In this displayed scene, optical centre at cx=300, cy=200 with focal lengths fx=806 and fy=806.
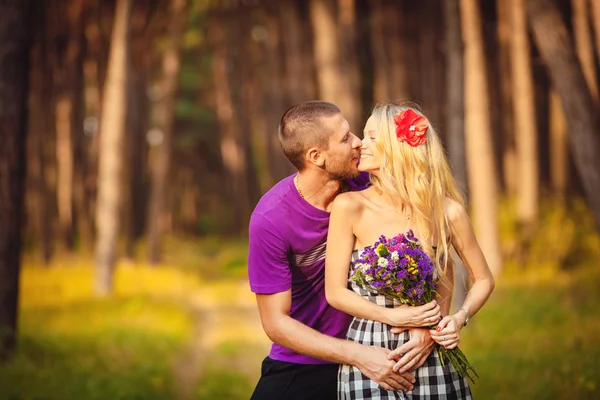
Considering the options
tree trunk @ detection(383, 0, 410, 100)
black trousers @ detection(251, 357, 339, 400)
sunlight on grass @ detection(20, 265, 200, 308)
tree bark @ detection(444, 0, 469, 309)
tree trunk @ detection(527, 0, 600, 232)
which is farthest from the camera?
tree trunk @ detection(383, 0, 410, 100)

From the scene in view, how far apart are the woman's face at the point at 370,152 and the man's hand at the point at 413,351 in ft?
2.74

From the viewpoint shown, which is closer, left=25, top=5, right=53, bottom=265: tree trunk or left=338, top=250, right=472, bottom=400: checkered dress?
left=338, top=250, right=472, bottom=400: checkered dress

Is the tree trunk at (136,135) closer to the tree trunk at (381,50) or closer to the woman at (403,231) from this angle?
the tree trunk at (381,50)

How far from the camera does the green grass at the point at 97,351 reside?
26.9 feet

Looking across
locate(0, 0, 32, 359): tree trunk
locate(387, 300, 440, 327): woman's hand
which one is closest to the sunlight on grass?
locate(0, 0, 32, 359): tree trunk

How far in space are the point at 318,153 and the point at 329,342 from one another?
3.32 ft

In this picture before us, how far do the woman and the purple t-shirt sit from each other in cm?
27

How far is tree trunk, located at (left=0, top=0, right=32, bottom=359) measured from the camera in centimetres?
892

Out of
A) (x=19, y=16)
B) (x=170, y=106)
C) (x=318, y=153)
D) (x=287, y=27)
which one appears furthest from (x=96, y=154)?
(x=318, y=153)

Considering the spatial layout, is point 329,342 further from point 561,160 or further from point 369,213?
point 561,160

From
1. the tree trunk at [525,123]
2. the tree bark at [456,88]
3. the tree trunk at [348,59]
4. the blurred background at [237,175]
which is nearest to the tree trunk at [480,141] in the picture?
the blurred background at [237,175]

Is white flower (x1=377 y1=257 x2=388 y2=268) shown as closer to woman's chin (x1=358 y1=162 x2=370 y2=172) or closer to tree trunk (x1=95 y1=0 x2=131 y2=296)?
woman's chin (x1=358 y1=162 x2=370 y2=172)

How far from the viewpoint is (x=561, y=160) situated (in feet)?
61.5

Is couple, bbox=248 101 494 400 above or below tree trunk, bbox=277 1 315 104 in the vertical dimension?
below
